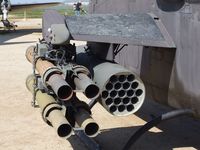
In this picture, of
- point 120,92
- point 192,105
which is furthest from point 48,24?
point 192,105

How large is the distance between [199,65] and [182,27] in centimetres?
55

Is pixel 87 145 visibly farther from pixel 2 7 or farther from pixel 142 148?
pixel 2 7

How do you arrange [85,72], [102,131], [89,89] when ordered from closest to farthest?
[89,89] < [85,72] < [102,131]

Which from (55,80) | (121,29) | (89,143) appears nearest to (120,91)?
(55,80)

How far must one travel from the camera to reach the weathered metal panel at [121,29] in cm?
519

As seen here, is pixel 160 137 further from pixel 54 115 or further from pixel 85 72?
pixel 54 115

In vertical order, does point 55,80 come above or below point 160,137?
above

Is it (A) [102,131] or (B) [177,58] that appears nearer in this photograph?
(B) [177,58]

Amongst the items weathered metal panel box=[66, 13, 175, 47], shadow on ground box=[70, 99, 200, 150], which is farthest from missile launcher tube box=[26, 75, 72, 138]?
shadow on ground box=[70, 99, 200, 150]

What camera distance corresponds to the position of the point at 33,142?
25.0ft

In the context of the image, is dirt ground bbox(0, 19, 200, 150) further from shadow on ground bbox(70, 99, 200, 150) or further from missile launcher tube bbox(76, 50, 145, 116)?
missile launcher tube bbox(76, 50, 145, 116)

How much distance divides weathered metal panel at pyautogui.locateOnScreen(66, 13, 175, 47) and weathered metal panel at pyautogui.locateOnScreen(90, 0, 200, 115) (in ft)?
0.51

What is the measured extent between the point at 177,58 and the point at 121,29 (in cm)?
81

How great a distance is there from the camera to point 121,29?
5.41 m
